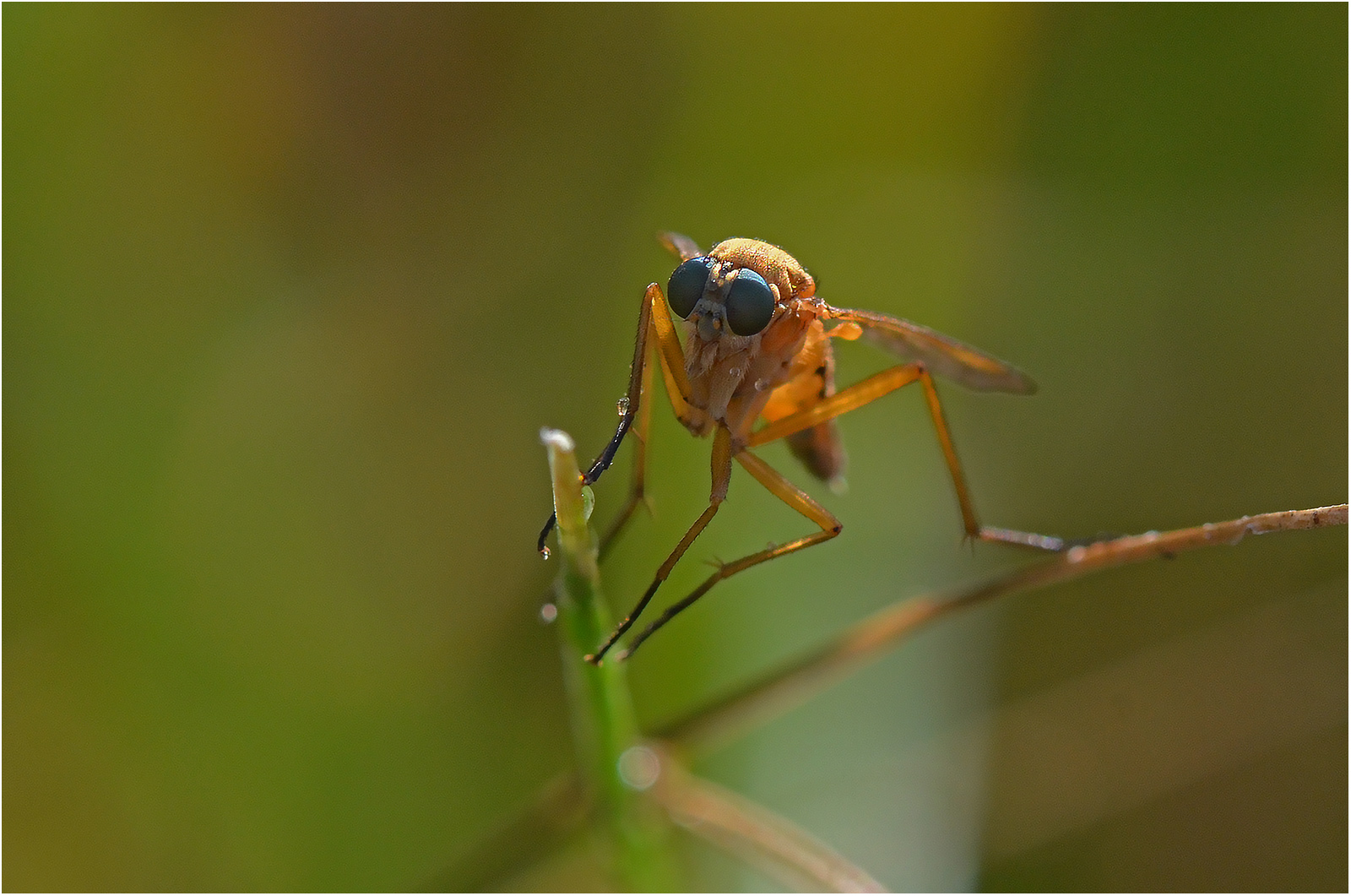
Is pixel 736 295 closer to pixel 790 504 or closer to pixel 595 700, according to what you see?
pixel 790 504

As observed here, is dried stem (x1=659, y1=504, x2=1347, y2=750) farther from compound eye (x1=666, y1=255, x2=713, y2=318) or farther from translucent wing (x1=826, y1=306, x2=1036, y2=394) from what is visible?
compound eye (x1=666, y1=255, x2=713, y2=318)

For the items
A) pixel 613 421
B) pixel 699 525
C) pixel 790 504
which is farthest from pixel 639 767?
pixel 613 421

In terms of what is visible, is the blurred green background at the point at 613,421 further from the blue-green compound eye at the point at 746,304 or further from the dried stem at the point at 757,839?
the blue-green compound eye at the point at 746,304

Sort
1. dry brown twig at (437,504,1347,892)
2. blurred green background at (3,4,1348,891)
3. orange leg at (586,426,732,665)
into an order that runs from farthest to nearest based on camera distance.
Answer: blurred green background at (3,4,1348,891)
dry brown twig at (437,504,1347,892)
orange leg at (586,426,732,665)

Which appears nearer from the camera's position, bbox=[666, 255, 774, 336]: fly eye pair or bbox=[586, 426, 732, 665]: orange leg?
bbox=[586, 426, 732, 665]: orange leg

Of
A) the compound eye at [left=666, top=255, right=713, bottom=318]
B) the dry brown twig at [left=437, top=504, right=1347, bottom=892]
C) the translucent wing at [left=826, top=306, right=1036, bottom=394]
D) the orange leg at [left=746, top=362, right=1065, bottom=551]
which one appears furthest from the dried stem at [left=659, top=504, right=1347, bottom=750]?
the compound eye at [left=666, top=255, right=713, bottom=318]

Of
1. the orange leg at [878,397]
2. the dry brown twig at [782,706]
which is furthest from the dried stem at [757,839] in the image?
the orange leg at [878,397]
